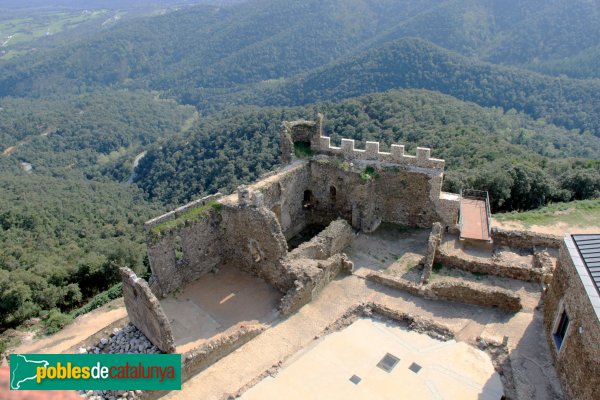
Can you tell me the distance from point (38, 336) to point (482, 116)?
55.8 meters

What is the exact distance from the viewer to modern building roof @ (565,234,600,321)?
12180 mm

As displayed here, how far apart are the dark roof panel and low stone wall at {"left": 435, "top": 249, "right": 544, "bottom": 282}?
12.7 feet

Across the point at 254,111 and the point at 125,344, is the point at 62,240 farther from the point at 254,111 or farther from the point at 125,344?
the point at 254,111

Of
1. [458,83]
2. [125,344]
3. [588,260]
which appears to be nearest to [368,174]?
[588,260]

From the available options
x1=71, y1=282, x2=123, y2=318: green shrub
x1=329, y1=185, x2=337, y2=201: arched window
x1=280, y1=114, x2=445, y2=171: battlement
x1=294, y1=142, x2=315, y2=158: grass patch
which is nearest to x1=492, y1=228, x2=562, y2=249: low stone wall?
x1=280, y1=114, x2=445, y2=171: battlement

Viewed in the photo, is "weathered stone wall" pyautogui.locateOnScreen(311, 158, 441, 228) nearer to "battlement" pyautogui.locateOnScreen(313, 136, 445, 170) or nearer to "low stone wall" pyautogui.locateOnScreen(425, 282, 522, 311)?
"battlement" pyautogui.locateOnScreen(313, 136, 445, 170)

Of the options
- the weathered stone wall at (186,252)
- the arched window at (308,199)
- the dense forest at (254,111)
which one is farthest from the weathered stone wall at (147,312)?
the arched window at (308,199)

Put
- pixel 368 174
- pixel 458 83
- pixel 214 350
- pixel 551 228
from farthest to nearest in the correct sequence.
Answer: pixel 458 83 < pixel 551 228 < pixel 368 174 < pixel 214 350

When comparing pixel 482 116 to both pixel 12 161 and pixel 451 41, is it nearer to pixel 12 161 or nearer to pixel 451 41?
pixel 451 41

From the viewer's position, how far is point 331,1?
171375mm

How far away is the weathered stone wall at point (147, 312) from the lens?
14.3 metres

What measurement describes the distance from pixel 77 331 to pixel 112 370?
27.2 ft

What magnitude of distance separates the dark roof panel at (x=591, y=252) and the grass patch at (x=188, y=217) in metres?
12.8

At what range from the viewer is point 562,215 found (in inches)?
966
